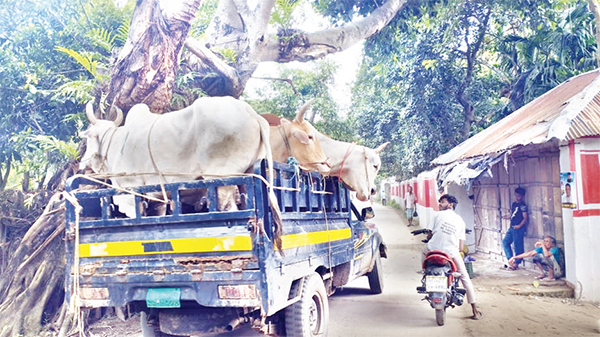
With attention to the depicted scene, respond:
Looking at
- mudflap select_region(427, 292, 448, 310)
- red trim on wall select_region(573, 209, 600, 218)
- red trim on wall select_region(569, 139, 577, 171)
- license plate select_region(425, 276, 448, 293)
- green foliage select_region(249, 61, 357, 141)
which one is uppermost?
green foliage select_region(249, 61, 357, 141)

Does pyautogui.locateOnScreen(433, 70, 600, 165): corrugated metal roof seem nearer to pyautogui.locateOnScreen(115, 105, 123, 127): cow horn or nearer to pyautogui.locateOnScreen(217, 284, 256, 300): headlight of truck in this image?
pyautogui.locateOnScreen(217, 284, 256, 300): headlight of truck

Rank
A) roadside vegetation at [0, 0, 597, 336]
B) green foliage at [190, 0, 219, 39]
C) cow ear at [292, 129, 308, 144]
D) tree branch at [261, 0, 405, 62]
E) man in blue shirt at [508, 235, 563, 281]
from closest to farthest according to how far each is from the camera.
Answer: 1. cow ear at [292, 129, 308, 144]
2. roadside vegetation at [0, 0, 597, 336]
3. man in blue shirt at [508, 235, 563, 281]
4. tree branch at [261, 0, 405, 62]
5. green foliage at [190, 0, 219, 39]

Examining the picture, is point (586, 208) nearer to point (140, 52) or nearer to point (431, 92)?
point (140, 52)

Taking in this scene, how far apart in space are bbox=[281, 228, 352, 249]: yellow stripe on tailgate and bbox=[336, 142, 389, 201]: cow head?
23.9 inches

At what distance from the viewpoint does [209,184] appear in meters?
3.84

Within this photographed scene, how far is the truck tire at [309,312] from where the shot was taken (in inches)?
165

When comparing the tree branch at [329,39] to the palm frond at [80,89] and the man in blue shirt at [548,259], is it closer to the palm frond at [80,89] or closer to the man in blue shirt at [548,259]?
the palm frond at [80,89]

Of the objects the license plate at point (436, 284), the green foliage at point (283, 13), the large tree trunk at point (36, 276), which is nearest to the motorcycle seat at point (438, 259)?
the license plate at point (436, 284)

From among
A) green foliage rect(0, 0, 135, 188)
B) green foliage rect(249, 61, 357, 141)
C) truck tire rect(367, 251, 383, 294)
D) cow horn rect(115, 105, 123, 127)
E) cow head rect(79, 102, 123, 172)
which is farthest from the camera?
green foliage rect(249, 61, 357, 141)

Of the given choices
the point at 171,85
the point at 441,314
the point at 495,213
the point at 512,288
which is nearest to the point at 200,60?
the point at 171,85

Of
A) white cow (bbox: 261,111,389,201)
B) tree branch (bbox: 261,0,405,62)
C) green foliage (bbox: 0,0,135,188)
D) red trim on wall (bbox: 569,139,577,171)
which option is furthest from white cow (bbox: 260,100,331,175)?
tree branch (bbox: 261,0,405,62)

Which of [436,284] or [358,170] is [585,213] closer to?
[436,284]

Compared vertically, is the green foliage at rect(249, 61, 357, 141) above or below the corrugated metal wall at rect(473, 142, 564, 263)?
above

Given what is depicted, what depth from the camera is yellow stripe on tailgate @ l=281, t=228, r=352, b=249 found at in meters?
3.99
